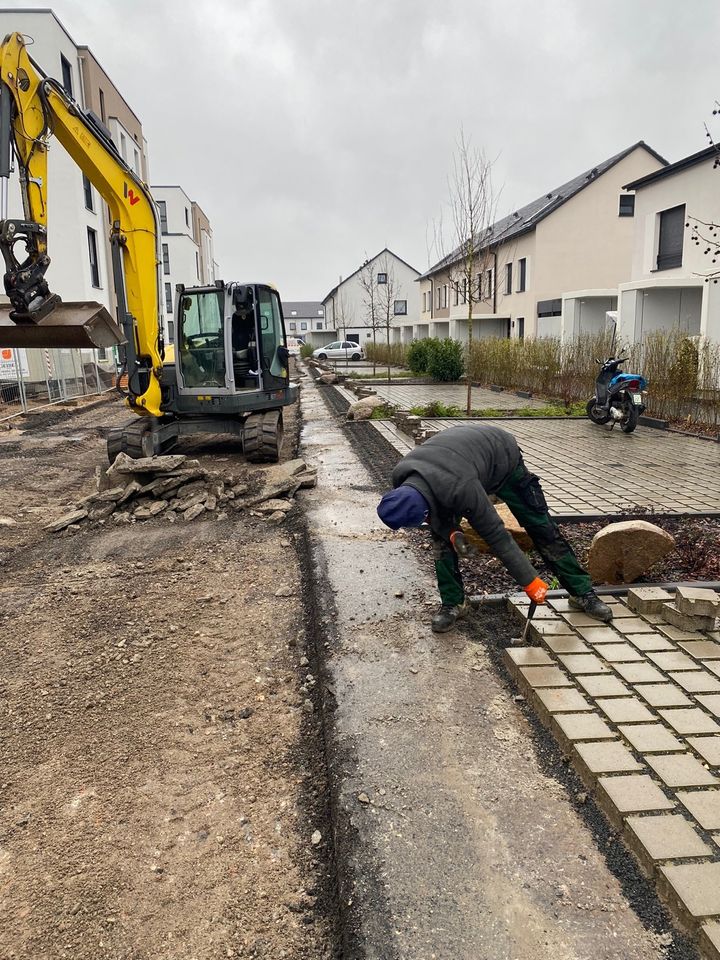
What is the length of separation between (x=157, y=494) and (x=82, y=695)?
4266 millimetres

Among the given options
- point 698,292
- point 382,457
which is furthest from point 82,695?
point 698,292

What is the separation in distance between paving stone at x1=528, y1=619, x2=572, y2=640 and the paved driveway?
2502mm

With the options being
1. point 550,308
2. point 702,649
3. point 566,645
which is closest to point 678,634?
point 702,649

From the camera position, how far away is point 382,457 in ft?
33.7

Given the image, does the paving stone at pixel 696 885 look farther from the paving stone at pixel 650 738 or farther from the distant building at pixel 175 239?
the distant building at pixel 175 239

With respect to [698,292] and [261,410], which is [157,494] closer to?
[261,410]

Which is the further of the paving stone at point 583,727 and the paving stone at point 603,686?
the paving stone at point 603,686

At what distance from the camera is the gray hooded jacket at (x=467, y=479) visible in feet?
12.1

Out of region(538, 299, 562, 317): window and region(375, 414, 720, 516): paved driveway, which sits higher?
region(538, 299, 562, 317): window

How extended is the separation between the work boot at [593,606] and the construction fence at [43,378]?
51.3ft

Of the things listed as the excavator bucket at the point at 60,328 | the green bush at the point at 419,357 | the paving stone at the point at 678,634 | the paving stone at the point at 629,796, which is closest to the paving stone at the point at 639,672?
the paving stone at the point at 678,634

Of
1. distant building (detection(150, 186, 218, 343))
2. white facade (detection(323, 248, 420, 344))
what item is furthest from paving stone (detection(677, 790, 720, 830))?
white facade (detection(323, 248, 420, 344))

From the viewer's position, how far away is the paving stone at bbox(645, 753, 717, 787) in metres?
2.78

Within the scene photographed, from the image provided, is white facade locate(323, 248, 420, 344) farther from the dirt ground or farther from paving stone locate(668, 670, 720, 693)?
paving stone locate(668, 670, 720, 693)
